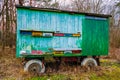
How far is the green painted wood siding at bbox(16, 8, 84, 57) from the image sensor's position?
5938 mm

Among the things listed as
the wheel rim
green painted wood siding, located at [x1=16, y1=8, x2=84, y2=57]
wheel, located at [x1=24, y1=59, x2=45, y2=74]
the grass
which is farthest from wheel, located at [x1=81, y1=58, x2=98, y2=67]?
the wheel rim

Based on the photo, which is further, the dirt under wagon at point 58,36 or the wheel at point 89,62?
the wheel at point 89,62

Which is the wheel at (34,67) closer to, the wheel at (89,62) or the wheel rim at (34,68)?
the wheel rim at (34,68)

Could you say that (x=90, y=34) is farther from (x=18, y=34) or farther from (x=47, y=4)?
(x=47, y=4)

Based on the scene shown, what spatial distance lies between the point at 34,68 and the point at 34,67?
0.12 feet

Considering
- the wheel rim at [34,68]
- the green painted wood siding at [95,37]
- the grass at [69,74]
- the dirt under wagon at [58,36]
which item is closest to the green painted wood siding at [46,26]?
the dirt under wagon at [58,36]

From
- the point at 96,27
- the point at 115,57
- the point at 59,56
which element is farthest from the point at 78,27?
the point at 115,57

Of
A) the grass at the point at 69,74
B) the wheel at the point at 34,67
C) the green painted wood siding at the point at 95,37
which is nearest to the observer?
the grass at the point at 69,74

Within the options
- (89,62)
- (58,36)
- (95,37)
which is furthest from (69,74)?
(95,37)

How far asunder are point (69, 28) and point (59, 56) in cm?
120

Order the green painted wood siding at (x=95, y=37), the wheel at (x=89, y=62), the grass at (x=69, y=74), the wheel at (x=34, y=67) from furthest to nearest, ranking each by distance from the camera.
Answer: the wheel at (x=89, y=62), the green painted wood siding at (x=95, y=37), the wheel at (x=34, y=67), the grass at (x=69, y=74)

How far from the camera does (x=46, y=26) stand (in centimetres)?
626

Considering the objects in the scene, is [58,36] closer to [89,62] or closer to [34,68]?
[34,68]

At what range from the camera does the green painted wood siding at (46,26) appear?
594cm
